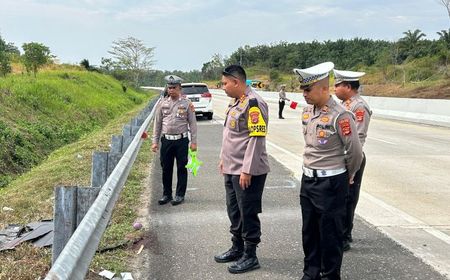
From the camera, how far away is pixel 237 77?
446cm

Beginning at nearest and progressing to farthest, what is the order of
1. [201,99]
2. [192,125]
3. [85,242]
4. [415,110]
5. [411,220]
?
[85,242], [411,220], [192,125], [201,99], [415,110]

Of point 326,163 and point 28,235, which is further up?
point 326,163

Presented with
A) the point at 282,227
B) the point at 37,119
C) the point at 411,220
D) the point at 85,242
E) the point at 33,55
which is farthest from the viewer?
the point at 33,55

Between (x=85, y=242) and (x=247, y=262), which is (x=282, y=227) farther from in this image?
(x=85, y=242)

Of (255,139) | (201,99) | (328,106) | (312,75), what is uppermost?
(312,75)

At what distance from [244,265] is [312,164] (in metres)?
1.19

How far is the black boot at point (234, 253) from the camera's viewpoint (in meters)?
4.68

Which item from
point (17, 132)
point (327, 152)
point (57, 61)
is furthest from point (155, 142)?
point (57, 61)

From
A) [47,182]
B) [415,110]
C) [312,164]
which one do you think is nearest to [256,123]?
[312,164]

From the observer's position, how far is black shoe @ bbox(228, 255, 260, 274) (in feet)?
14.5

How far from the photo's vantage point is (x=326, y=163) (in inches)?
153

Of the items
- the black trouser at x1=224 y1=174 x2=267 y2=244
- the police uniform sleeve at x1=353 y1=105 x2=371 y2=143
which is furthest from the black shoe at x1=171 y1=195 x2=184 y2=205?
the police uniform sleeve at x1=353 y1=105 x2=371 y2=143

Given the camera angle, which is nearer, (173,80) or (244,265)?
(244,265)

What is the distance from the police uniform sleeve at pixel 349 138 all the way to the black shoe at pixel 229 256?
4.84ft
